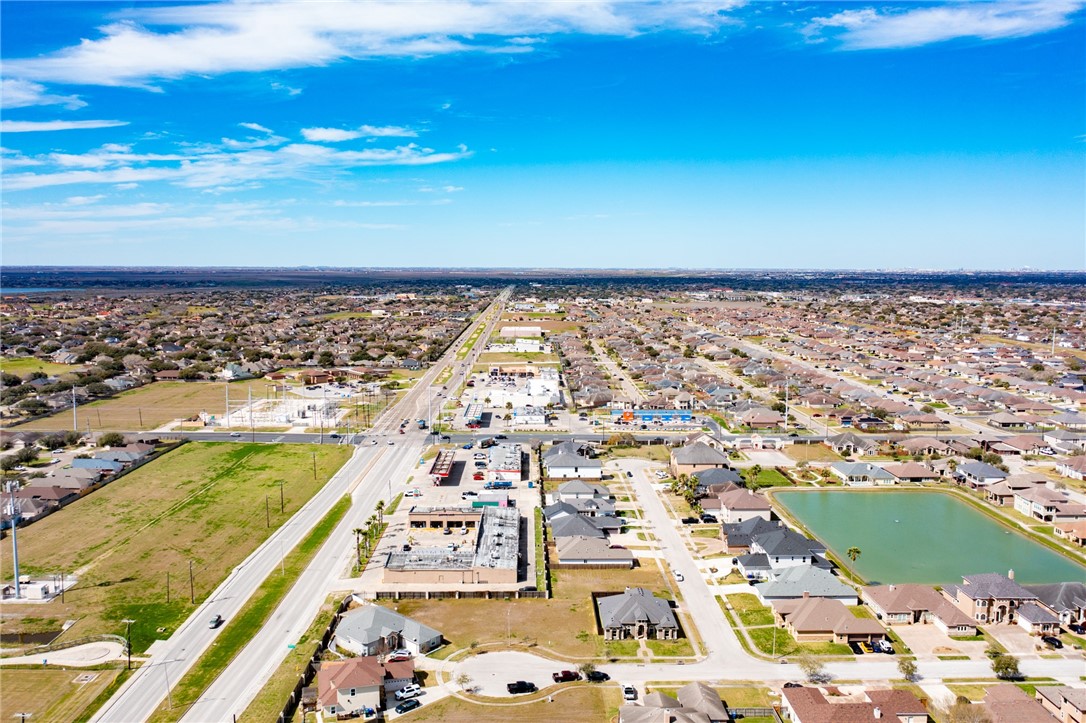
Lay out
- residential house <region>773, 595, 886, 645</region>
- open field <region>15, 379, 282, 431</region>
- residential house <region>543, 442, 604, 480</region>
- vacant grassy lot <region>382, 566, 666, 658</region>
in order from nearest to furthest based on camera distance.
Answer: vacant grassy lot <region>382, 566, 666, 658</region> → residential house <region>773, 595, 886, 645</region> → residential house <region>543, 442, 604, 480</region> → open field <region>15, 379, 282, 431</region>

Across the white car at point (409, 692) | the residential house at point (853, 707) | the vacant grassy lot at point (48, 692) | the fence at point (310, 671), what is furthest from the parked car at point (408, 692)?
the residential house at point (853, 707)

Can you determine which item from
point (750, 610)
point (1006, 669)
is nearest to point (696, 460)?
point (750, 610)

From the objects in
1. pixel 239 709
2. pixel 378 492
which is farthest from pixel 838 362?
pixel 239 709

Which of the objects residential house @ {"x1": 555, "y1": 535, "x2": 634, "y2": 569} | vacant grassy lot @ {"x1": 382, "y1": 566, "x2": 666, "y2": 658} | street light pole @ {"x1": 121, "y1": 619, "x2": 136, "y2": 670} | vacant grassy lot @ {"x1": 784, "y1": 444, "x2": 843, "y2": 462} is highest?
vacant grassy lot @ {"x1": 784, "y1": 444, "x2": 843, "y2": 462}

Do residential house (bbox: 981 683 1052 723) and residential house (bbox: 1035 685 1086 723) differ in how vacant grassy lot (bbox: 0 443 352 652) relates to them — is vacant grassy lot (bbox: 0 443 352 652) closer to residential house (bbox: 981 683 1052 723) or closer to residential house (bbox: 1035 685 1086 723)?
residential house (bbox: 981 683 1052 723)

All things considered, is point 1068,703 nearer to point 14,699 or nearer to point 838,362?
point 14,699

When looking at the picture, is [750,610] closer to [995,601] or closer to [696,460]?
[995,601]

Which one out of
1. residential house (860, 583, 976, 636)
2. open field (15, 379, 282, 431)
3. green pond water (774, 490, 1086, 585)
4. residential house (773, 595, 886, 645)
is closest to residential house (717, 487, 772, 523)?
green pond water (774, 490, 1086, 585)
